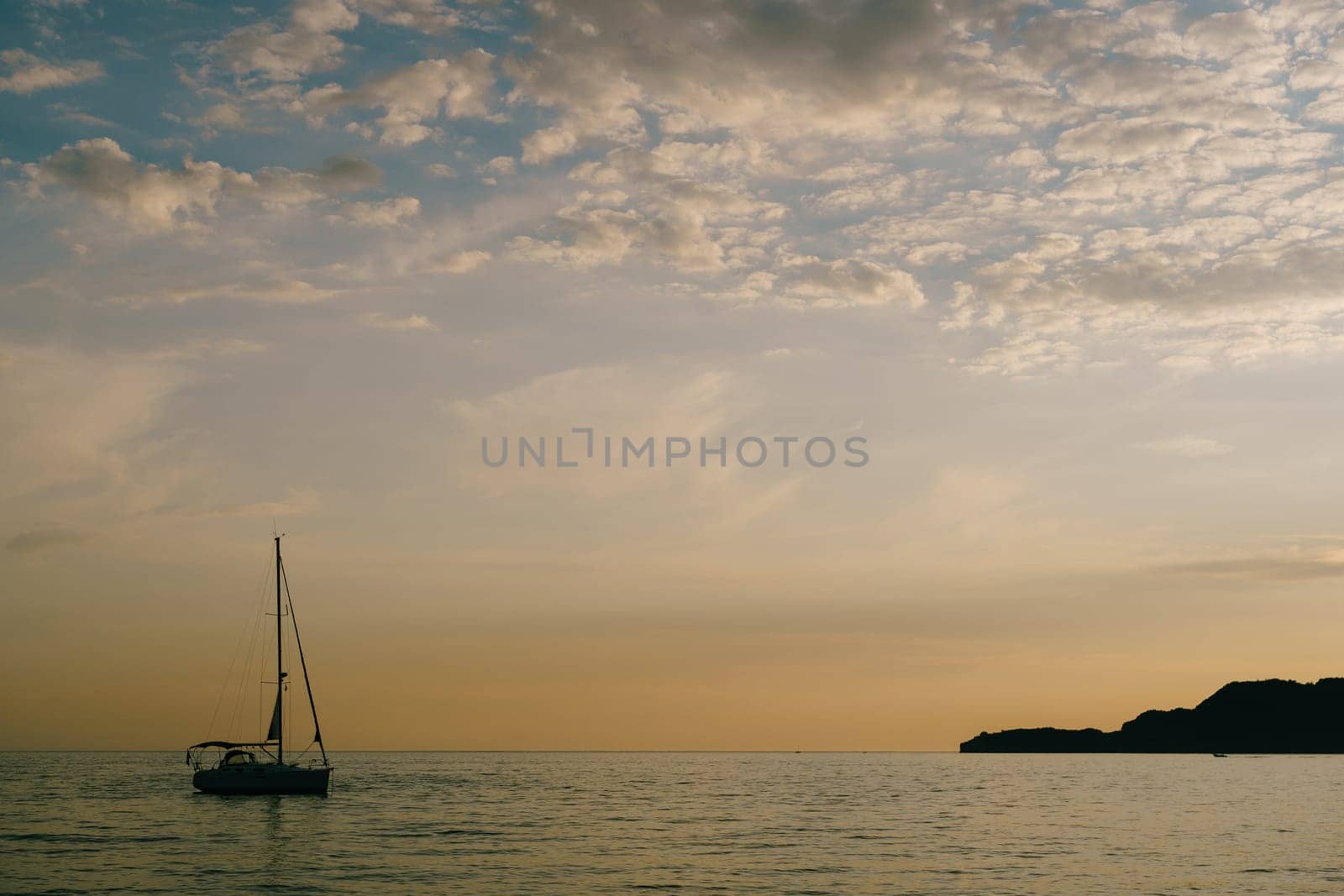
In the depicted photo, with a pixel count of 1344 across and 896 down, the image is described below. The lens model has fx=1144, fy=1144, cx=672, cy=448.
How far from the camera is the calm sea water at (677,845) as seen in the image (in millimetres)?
59781

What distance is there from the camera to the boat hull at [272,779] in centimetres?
10675

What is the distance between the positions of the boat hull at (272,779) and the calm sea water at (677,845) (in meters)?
2.44

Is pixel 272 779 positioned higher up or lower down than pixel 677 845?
higher up

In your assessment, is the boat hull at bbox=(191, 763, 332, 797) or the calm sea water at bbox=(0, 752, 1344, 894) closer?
the calm sea water at bbox=(0, 752, 1344, 894)

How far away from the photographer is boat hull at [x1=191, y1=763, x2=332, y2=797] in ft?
350

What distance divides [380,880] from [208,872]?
1180cm

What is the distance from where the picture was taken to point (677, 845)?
79625mm

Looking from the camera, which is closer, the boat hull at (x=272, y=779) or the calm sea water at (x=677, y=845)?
the calm sea water at (x=677, y=845)

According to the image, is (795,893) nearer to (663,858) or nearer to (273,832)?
(663,858)

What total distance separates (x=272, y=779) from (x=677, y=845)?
4684 cm

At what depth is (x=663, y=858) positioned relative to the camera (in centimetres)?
7094

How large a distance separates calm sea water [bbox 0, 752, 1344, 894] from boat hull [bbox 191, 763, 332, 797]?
8.00 feet

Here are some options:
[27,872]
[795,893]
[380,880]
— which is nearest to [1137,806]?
[795,893]

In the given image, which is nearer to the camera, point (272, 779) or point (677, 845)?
point (677, 845)
